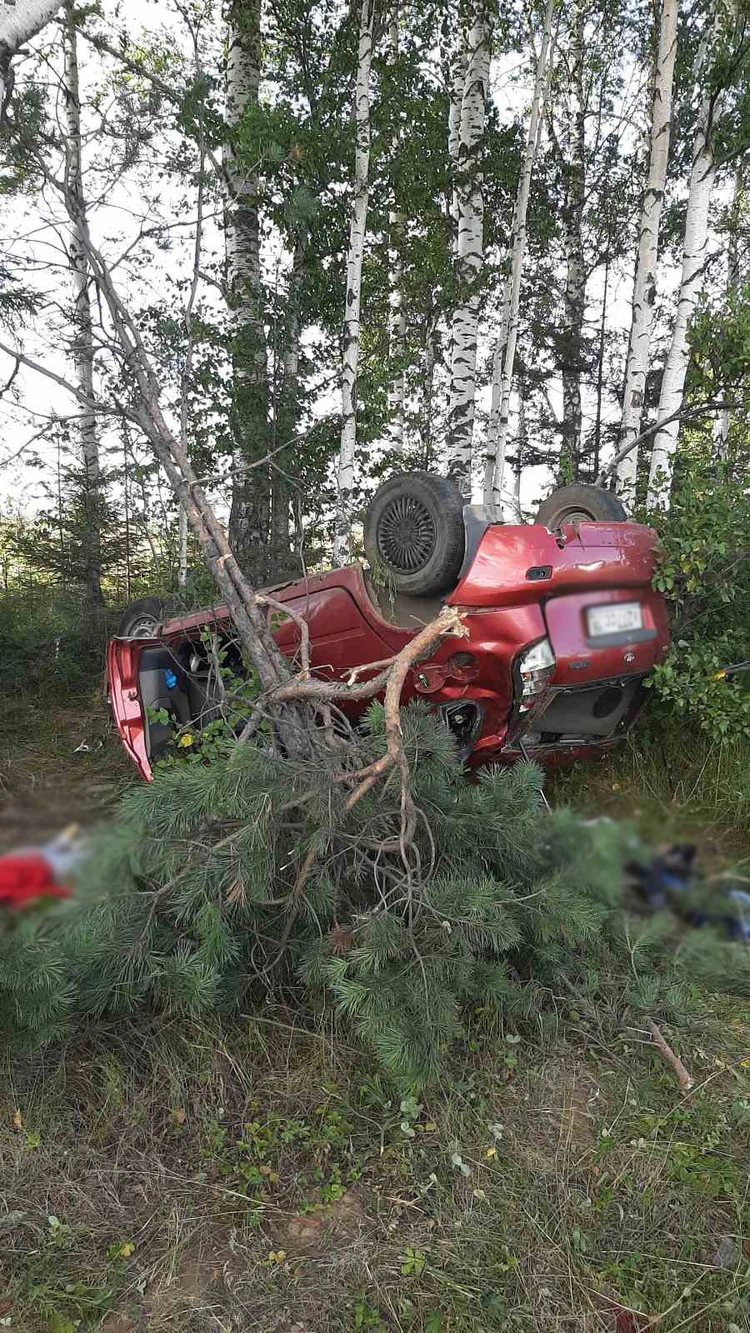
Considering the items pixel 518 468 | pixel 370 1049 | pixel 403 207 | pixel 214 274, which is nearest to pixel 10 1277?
pixel 370 1049

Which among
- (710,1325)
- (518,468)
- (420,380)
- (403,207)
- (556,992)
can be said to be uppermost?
(403,207)

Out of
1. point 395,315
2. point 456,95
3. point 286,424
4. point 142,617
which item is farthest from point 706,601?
point 395,315

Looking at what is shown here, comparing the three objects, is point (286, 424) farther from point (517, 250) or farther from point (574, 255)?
point (574, 255)

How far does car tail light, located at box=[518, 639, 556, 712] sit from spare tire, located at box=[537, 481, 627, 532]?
1.11m

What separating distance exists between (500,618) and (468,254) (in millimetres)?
7586

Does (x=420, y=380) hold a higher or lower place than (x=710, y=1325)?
higher

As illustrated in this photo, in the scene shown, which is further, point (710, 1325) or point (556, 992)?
point (556, 992)

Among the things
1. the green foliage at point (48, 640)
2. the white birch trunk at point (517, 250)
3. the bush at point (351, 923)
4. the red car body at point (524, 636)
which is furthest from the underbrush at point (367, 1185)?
the white birch trunk at point (517, 250)

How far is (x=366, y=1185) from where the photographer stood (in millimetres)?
2180

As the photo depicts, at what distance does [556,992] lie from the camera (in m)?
2.79

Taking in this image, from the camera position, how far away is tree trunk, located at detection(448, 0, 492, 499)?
888 cm

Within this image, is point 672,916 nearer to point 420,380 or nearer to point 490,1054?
point 490,1054

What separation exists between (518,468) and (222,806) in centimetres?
1548

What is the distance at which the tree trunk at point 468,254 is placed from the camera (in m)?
8.88
